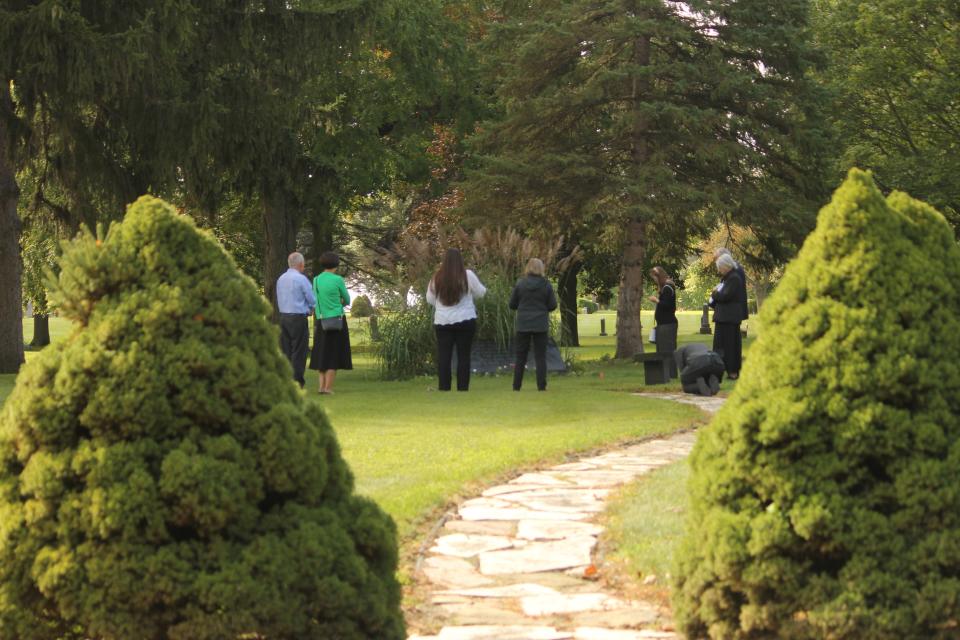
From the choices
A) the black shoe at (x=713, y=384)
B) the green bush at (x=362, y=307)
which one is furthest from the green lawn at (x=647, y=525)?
the green bush at (x=362, y=307)

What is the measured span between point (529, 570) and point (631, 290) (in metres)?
20.7

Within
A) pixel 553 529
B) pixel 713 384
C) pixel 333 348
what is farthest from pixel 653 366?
pixel 553 529

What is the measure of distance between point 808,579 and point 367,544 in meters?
1.46

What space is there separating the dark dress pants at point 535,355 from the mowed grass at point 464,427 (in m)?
0.21

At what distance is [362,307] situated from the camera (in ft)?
66.8

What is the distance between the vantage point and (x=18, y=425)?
384 cm

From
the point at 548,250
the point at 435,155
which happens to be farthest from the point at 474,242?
the point at 435,155

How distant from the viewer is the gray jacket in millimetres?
16250

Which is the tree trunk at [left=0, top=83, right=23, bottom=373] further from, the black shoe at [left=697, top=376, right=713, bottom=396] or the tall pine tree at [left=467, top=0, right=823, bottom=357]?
the black shoe at [left=697, top=376, right=713, bottom=396]

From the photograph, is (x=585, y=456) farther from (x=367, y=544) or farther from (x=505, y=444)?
(x=367, y=544)

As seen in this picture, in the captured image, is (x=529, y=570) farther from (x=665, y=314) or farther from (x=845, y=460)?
(x=665, y=314)

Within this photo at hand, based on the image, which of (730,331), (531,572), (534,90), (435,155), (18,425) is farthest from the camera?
(435,155)

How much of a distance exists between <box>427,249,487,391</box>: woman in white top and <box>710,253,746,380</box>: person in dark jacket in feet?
12.1

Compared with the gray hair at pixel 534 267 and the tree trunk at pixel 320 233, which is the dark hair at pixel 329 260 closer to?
the gray hair at pixel 534 267
